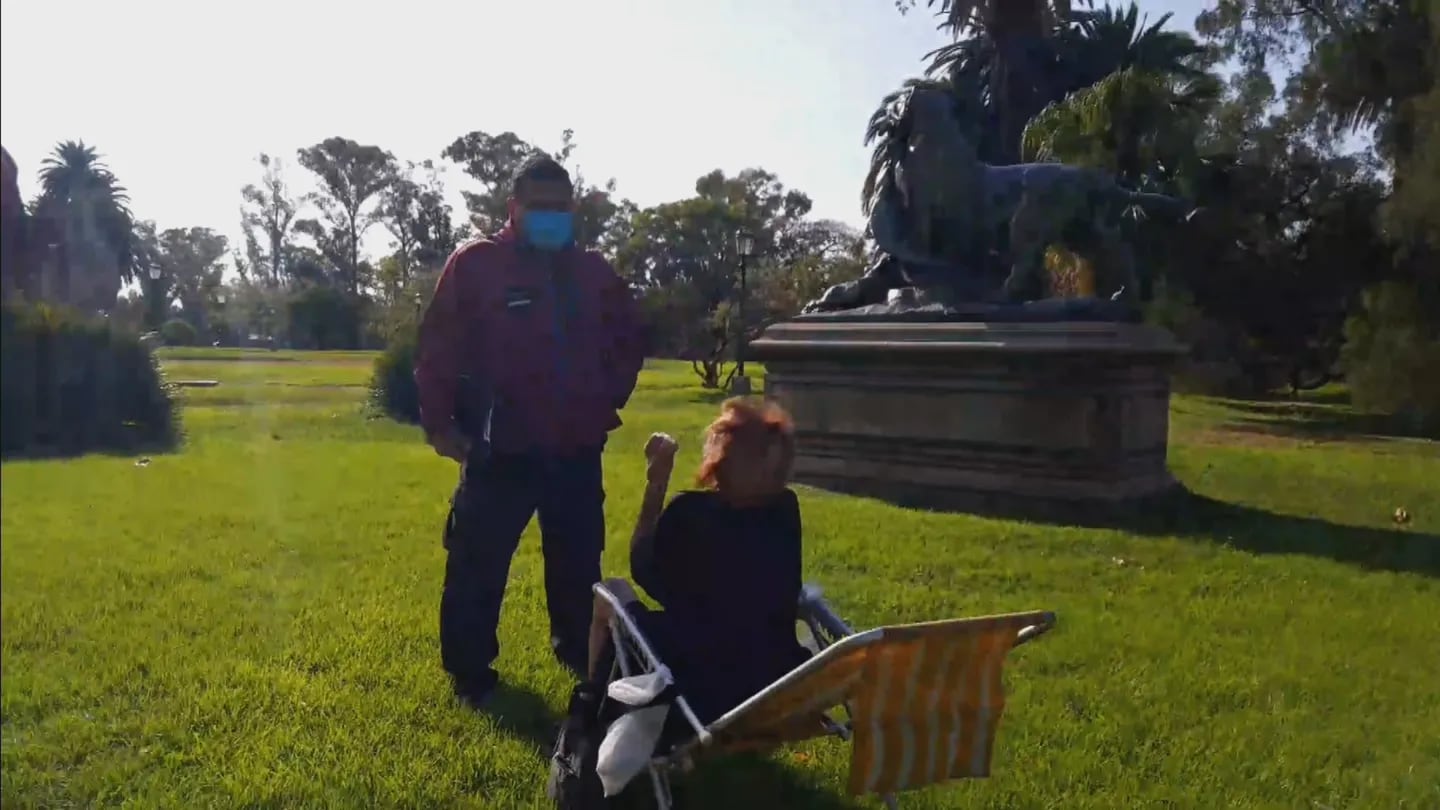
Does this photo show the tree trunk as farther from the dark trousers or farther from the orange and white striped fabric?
the orange and white striped fabric

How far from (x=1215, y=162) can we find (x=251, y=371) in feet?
66.1

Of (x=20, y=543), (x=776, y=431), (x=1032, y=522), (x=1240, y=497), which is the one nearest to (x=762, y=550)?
(x=776, y=431)

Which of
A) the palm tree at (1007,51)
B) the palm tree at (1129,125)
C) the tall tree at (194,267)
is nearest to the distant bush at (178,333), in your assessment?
the tall tree at (194,267)

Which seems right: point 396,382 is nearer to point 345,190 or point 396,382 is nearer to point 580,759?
point 345,190

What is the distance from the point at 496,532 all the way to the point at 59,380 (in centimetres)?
213

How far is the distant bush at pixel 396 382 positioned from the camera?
548 centimetres

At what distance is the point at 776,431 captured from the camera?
9.78ft

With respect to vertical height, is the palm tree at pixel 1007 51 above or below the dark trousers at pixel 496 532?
above

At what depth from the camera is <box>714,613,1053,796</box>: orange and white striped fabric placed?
245cm

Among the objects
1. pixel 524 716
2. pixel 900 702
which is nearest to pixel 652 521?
pixel 524 716

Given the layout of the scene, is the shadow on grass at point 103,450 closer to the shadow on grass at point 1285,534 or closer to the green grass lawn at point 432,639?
the green grass lawn at point 432,639

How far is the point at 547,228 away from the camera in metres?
3.75

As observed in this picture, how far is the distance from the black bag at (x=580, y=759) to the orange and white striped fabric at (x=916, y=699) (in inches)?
17.3

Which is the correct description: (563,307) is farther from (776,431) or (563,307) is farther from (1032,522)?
(1032,522)
